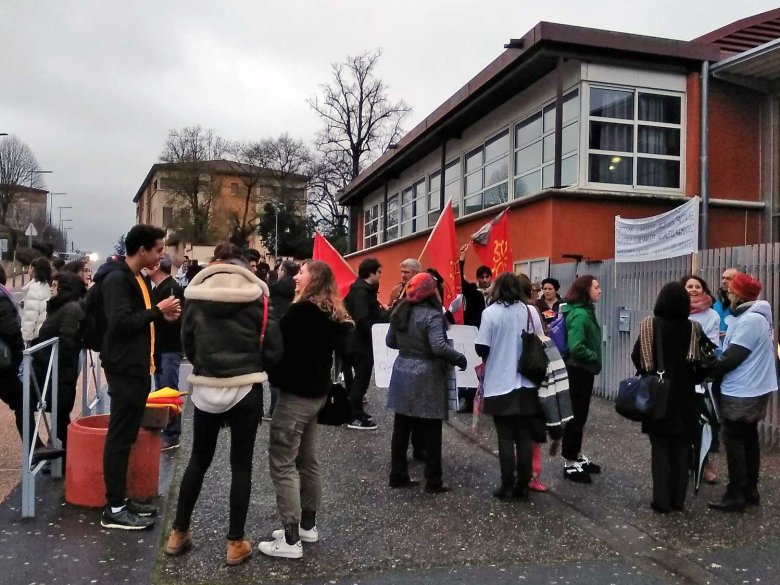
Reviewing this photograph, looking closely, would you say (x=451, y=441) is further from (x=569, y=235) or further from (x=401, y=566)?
(x=569, y=235)

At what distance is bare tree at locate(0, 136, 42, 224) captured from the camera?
71688 millimetres

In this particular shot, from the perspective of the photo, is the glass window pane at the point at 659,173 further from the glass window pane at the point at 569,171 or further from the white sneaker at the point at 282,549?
the white sneaker at the point at 282,549

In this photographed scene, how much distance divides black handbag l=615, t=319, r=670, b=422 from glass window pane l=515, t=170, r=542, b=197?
9365 millimetres

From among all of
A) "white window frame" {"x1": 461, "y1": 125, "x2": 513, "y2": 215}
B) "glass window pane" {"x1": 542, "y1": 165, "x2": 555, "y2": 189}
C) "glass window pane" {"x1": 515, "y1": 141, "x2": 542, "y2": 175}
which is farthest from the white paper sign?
"white window frame" {"x1": 461, "y1": 125, "x2": 513, "y2": 215}

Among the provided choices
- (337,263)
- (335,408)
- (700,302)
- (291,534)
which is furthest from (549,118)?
(291,534)

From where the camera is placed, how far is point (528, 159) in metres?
14.9

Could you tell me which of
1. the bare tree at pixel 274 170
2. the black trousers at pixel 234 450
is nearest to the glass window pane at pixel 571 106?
the black trousers at pixel 234 450

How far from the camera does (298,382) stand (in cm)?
430

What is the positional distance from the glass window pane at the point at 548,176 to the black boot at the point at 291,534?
10.5 meters

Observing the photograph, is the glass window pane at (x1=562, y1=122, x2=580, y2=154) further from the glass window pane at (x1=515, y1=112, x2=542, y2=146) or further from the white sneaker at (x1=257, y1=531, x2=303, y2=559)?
the white sneaker at (x1=257, y1=531, x2=303, y2=559)

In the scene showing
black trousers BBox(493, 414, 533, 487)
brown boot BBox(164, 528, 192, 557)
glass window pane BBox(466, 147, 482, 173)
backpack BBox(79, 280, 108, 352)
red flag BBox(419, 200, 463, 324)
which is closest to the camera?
brown boot BBox(164, 528, 192, 557)

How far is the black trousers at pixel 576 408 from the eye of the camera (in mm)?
6027

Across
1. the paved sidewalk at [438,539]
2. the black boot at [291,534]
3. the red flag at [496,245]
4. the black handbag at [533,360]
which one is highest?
the red flag at [496,245]

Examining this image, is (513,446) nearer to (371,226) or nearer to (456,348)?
(456,348)
